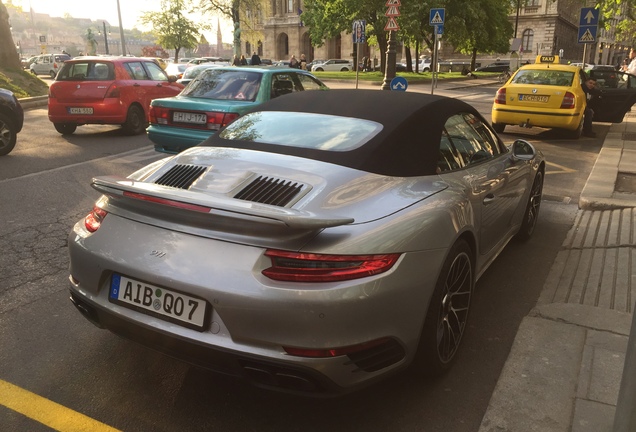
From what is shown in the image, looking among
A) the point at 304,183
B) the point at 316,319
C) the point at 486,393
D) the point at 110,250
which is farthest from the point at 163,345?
the point at 486,393

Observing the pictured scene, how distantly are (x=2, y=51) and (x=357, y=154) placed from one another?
2347 cm

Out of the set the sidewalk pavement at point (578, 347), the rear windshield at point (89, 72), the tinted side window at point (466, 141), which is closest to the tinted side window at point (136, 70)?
the rear windshield at point (89, 72)

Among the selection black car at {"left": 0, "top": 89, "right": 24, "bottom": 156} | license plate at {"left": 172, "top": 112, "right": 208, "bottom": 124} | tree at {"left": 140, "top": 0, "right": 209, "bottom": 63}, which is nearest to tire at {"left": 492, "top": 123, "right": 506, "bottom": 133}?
license plate at {"left": 172, "top": 112, "right": 208, "bottom": 124}

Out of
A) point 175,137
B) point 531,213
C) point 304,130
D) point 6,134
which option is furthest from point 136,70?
point 304,130

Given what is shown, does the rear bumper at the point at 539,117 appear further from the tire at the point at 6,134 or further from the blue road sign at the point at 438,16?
the tire at the point at 6,134

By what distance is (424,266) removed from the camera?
103 inches

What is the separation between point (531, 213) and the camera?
209 inches

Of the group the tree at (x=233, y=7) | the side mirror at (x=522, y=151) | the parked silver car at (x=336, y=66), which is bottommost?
the parked silver car at (x=336, y=66)

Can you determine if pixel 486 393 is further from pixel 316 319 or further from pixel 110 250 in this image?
pixel 110 250

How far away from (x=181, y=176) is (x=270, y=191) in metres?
0.55

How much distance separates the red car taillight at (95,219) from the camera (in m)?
2.83

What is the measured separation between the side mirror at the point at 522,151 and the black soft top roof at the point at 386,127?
579 millimetres

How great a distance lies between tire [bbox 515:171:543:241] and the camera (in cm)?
516

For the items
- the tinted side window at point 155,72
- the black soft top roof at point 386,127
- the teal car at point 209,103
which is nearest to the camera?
the black soft top roof at point 386,127
